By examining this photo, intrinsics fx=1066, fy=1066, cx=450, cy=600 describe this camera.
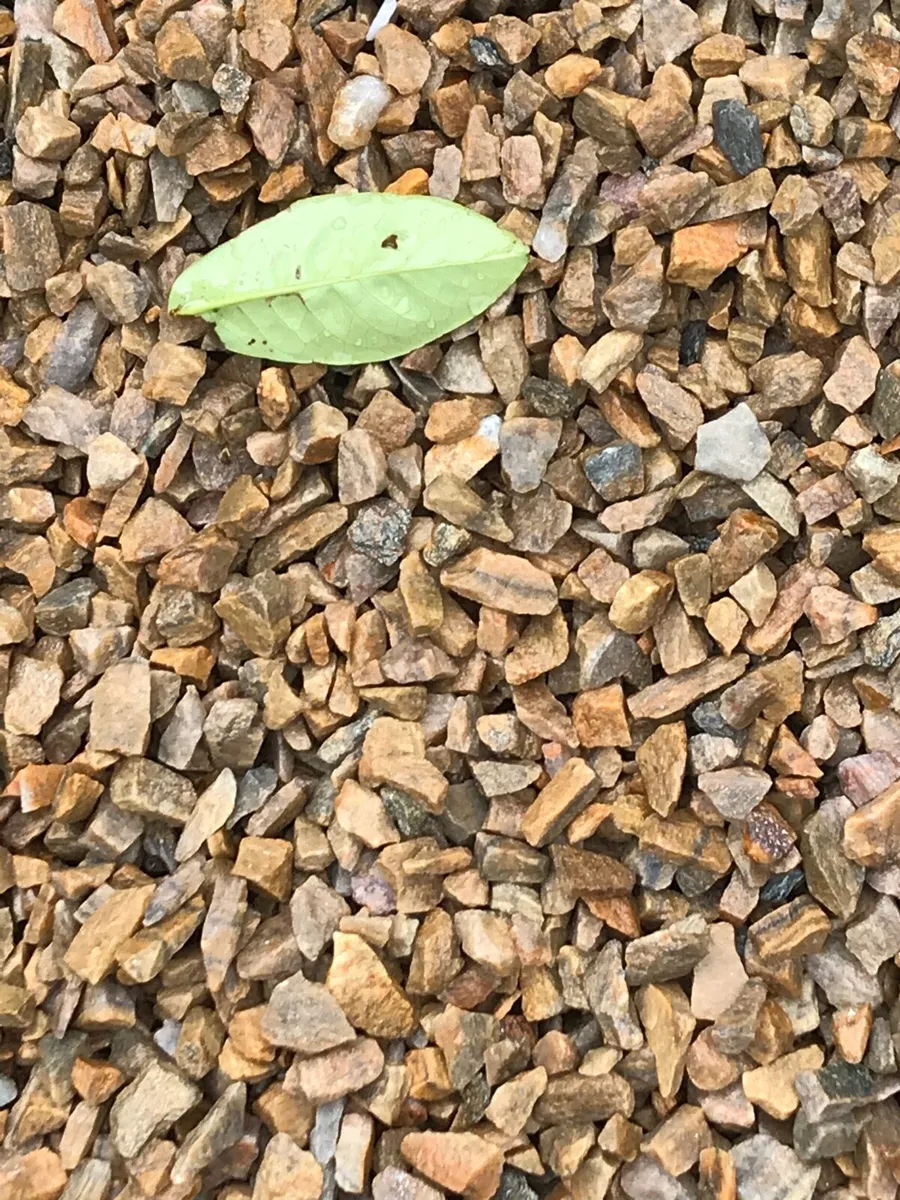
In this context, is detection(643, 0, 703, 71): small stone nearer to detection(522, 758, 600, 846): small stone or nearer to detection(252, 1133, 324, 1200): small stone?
detection(522, 758, 600, 846): small stone

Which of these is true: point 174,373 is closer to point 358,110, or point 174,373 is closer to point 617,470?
point 358,110

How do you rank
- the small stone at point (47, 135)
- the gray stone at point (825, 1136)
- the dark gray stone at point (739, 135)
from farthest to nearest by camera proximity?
the small stone at point (47, 135) < the dark gray stone at point (739, 135) < the gray stone at point (825, 1136)

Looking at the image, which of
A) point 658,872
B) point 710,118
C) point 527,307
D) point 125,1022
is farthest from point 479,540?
point 125,1022

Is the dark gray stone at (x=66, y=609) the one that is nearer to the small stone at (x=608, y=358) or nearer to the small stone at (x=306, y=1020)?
the small stone at (x=306, y=1020)

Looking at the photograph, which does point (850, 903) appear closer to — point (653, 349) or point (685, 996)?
point (685, 996)

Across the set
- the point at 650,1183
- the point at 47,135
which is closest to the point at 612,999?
the point at 650,1183

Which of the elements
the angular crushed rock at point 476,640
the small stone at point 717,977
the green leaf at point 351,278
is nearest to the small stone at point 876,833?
the angular crushed rock at point 476,640
